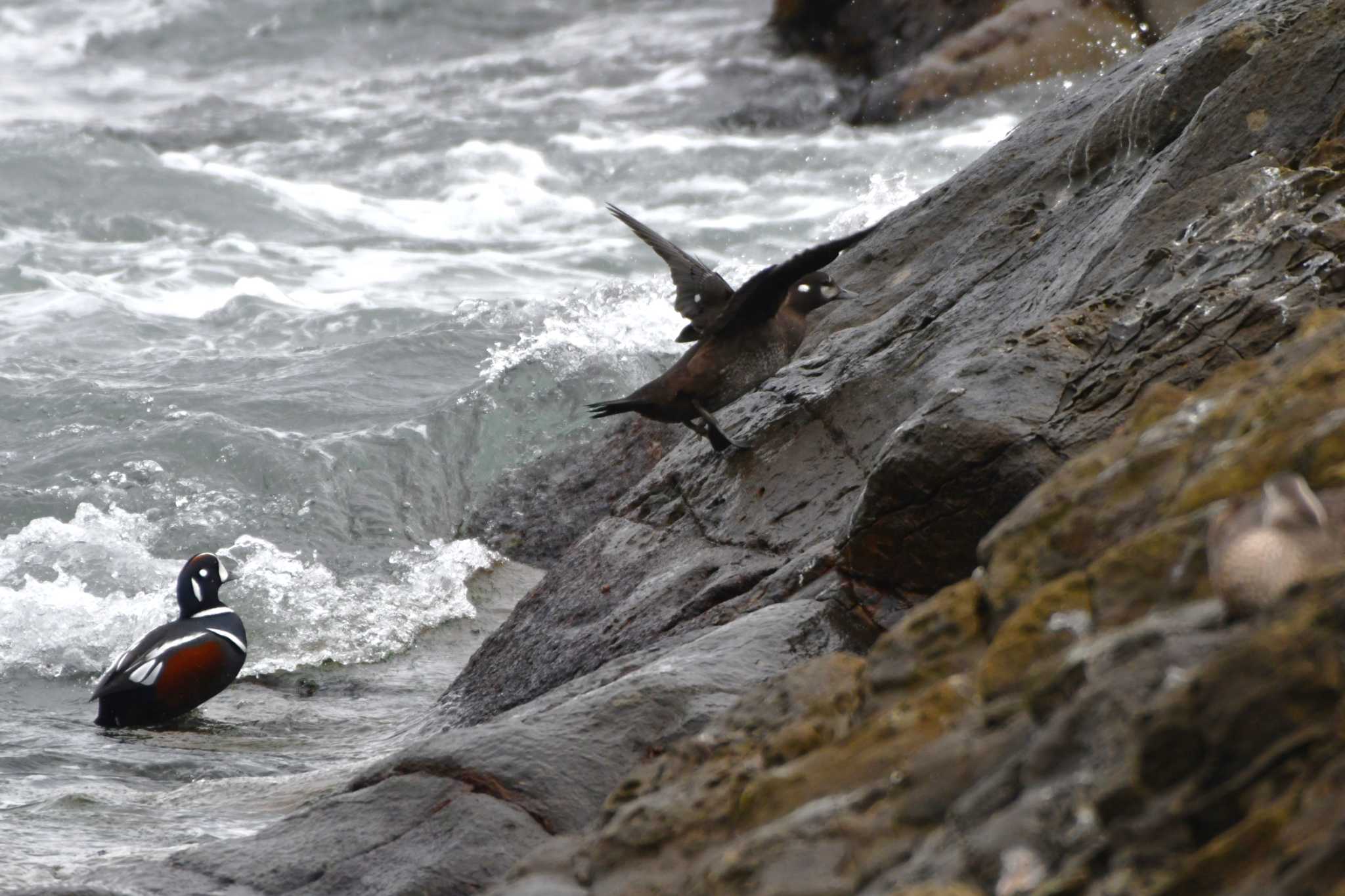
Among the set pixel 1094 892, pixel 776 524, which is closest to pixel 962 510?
pixel 776 524

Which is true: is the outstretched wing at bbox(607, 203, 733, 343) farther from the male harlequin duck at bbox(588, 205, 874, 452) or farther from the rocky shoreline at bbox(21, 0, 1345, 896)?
the rocky shoreline at bbox(21, 0, 1345, 896)

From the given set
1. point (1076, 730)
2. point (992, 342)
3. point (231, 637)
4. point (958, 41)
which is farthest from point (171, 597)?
point (958, 41)

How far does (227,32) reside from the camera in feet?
74.2

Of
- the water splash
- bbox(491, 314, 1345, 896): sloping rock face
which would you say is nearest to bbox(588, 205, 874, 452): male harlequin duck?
the water splash

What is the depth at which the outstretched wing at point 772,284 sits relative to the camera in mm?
5289

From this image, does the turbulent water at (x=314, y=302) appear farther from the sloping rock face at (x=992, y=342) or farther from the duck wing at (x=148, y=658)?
the sloping rock face at (x=992, y=342)

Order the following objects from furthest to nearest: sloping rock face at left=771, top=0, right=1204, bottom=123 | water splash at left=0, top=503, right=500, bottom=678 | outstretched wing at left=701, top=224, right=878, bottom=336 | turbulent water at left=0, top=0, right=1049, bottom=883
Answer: sloping rock face at left=771, top=0, right=1204, bottom=123 → water splash at left=0, top=503, right=500, bottom=678 → turbulent water at left=0, top=0, right=1049, bottom=883 → outstretched wing at left=701, top=224, right=878, bottom=336

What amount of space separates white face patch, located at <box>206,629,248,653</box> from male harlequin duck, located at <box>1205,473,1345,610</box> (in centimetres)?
588

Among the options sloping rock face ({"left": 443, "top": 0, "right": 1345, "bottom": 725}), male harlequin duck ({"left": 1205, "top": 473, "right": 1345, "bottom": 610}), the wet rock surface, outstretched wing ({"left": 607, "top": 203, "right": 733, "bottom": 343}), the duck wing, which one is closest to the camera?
male harlequin duck ({"left": 1205, "top": 473, "right": 1345, "bottom": 610})

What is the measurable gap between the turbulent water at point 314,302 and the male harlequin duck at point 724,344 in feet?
5.44

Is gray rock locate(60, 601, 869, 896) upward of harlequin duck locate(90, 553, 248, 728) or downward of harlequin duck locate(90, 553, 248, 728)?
downward

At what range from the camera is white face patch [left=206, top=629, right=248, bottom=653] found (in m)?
7.24

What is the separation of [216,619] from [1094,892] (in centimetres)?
613

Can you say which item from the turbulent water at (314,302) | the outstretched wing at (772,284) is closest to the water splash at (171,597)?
the turbulent water at (314,302)
